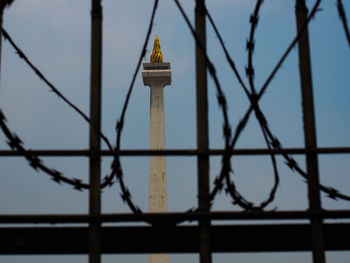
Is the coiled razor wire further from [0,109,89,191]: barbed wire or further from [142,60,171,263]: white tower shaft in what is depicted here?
[142,60,171,263]: white tower shaft

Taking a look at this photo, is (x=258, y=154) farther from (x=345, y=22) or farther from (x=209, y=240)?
(x=345, y=22)

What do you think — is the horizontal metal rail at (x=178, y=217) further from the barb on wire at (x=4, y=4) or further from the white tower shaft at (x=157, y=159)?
Answer: the white tower shaft at (x=157, y=159)

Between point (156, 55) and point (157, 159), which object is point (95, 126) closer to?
point (157, 159)

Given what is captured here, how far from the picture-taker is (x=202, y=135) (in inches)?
303

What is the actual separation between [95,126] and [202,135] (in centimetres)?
134

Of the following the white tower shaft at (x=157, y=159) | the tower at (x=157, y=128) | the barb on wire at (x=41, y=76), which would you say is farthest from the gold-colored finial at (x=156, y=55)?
the barb on wire at (x=41, y=76)

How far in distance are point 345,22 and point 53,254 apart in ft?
15.8

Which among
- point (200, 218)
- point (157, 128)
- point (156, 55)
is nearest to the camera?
point (200, 218)

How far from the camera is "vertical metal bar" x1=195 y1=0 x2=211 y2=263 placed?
750cm

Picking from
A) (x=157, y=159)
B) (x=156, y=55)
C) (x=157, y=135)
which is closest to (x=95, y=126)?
(x=157, y=159)

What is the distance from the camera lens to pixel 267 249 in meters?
7.73

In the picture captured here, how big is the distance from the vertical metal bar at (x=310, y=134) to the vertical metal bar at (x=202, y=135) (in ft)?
4.12

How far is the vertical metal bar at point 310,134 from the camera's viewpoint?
7500 millimetres

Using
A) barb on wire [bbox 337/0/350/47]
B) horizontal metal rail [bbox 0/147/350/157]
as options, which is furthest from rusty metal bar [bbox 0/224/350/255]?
barb on wire [bbox 337/0/350/47]
